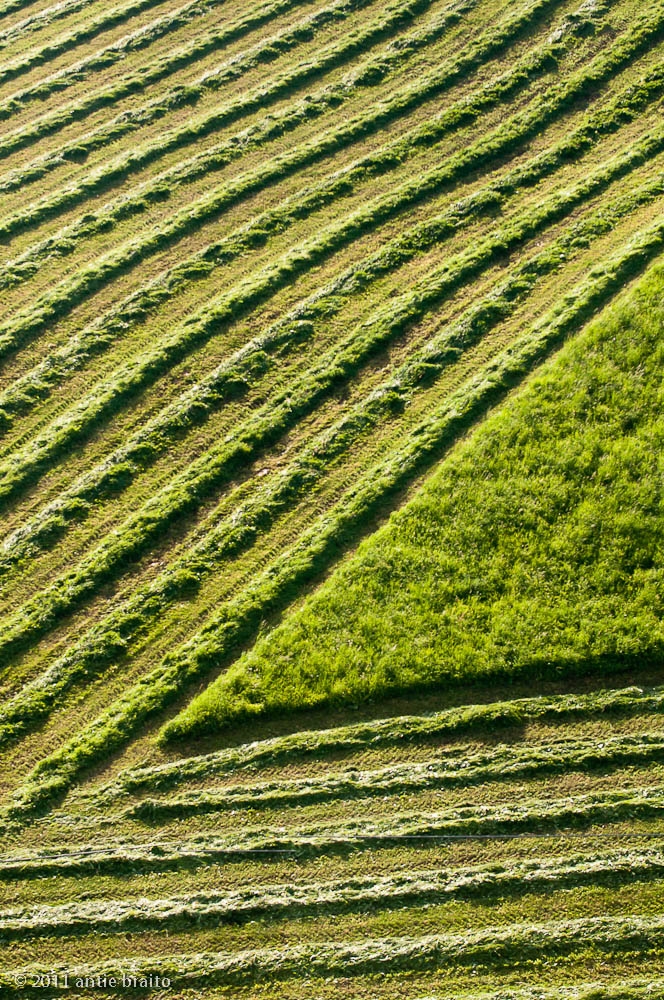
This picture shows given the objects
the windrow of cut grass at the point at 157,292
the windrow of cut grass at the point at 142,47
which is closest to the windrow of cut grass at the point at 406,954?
the windrow of cut grass at the point at 157,292

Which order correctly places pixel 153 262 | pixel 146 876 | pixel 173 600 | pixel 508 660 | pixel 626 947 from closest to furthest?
pixel 626 947
pixel 146 876
pixel 508 660
pixel 173 600
pixel 153 262

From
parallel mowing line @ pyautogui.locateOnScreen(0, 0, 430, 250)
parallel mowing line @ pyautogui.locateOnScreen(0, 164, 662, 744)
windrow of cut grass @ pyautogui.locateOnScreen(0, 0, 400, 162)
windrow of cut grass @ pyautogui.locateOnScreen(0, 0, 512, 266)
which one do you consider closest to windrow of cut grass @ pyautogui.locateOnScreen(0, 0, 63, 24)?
windrow of cut grass @ pyautogui.locateOnScreen(0, 0, 400, 162)

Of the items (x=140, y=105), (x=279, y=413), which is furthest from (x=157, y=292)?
(x=140, y=105)

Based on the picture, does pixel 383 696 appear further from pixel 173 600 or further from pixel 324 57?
pixel 324 57

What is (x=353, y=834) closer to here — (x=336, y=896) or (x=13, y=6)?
(x=336, y=896)

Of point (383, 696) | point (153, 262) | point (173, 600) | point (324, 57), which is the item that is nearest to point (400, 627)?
point (383, 696)

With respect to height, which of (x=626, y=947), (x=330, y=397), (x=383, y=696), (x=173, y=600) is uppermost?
(x=330, y=397)

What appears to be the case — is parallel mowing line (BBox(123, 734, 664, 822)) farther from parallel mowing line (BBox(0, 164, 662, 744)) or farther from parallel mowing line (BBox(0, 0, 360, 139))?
parallel mowing line (BBox(0, 0, 360, 139))
